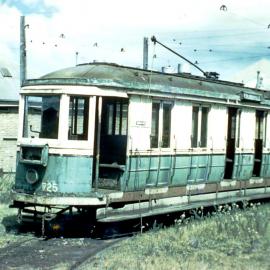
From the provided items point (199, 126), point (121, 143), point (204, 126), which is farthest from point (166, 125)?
point (204, 126)

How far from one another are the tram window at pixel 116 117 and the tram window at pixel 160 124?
0.60 metres

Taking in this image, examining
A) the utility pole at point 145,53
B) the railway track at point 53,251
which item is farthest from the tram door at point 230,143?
the utility pole at point 145,53

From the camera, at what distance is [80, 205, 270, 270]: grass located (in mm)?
7805

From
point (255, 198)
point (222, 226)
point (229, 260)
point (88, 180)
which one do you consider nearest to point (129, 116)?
point (88, 180)

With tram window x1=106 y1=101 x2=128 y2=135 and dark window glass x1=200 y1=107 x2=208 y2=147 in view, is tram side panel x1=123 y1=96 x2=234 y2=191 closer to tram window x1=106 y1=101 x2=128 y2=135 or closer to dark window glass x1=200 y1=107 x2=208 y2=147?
dark window glass x1=200 y1=107 x2=208 y2=147

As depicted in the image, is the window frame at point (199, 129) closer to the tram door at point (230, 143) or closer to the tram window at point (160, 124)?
the tram window at point (160, 124)

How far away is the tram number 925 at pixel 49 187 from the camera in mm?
9789

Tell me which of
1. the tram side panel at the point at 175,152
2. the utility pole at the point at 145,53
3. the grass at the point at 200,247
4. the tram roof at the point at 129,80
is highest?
the utility pole at the point at 145,53

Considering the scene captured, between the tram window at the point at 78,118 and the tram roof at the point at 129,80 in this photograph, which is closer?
the tram roof at the point at 129,80

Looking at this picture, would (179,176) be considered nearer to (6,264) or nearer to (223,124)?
(223,124)

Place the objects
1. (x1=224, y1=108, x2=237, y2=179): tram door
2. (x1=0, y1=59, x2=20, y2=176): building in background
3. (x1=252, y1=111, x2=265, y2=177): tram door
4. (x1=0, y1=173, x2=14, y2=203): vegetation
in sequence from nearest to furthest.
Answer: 1. (x1=224, y1=108, x2=237, y2=179): tram door
2. (x1=0, y1=173, x2=14, y2=203): vegetation
3. (x1=252, y1=111, x2=265, y2=177): tram door
4. (x1=0, y1=59, x2=20, y2=176): building in background

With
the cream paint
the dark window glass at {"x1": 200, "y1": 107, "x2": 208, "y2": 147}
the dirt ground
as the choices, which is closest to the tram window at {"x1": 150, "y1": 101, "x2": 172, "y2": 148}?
the dark window glass at {"x1": 200, "y1": 107, "x2": 208, "y2": 147}

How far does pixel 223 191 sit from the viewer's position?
1338 cm

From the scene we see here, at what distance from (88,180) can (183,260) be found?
2695mm
